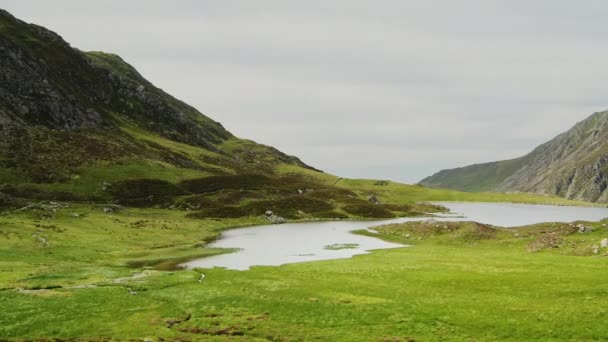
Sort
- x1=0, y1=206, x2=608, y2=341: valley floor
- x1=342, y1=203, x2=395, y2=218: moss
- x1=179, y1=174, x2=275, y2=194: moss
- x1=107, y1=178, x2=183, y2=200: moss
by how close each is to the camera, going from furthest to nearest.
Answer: x1=179, y1=174, x2=275, y2=194: moss, x1=342, y1=203, x2=395, y2=218: moss, x1=107, y1=178, x2=183, y2=200: moss, x1=0, y1=206, x2=608, y2=341: valley floor

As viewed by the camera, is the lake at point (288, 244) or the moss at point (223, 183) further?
the moss at point (223, 183)

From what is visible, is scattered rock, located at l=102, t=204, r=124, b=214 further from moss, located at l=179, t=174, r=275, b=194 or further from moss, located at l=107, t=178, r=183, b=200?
moss, located at l=179, t=174, r=275, b=194

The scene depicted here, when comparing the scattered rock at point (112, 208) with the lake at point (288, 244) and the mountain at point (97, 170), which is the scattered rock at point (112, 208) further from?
the lake at point (288, 244)

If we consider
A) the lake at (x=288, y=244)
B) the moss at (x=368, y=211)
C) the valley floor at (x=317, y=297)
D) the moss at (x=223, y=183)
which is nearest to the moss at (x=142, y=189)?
the moss at (x=223, y=183)

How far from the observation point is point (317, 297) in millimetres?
37906

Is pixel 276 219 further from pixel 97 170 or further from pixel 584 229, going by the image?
pixel 584 229

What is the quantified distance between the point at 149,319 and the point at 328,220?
104242 millimetres

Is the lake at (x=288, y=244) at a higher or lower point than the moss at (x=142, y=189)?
lower

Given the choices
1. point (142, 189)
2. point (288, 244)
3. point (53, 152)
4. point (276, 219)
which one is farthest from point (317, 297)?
point (53, 152)

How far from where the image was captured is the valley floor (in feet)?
96.1

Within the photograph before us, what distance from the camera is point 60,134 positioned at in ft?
533

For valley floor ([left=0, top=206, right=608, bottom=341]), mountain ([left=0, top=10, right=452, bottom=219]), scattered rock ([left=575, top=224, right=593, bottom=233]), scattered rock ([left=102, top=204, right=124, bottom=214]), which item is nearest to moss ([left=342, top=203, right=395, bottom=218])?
mountain ([left=0, top=10, right=452, bottom=219])

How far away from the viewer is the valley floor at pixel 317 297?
29297 millimetres

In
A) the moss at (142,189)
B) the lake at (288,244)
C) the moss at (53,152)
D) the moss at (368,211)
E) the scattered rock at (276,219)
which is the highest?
the moss at (53,152)
